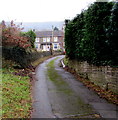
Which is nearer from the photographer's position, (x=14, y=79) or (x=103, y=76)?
(x=103, y=76)

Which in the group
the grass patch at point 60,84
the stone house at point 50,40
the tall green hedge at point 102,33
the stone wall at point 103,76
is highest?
the stone house at point 50,40

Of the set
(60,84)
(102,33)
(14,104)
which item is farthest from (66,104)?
(102,33)

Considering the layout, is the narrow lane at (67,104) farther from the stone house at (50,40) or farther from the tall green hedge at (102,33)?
the stone house at (50,40)

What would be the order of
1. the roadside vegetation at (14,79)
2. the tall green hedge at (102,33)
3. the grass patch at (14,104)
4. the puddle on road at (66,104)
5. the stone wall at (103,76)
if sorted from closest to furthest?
the grass patch at (14,104) < the roadside vegetation at (14,79) < the puddle on road at (66,104) < the tall green hedge at (102,33) < the stone wall at (103,76)

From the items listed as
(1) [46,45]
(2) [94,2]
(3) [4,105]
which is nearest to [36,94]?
(3) [4,105]

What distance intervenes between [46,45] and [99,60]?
61.0m

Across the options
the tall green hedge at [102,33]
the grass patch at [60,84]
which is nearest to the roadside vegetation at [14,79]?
the grass patch at [60,84]

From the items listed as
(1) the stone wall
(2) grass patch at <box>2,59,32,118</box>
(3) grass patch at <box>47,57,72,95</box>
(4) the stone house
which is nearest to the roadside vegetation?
(2) grass patch at <box>2,59,32,118</box>

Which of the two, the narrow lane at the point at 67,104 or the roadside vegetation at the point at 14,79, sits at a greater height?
the roadside vegetation at the point at 14,79

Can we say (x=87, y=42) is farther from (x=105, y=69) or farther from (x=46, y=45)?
(x=46, y=45)

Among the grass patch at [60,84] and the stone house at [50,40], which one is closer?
the grass patch at [60,84]

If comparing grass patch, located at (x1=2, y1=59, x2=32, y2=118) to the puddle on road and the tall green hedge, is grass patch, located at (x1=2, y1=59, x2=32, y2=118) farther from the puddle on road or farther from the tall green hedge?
the tall green hedge

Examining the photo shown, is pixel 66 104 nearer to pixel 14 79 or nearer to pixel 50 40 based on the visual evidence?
pixel 14 79

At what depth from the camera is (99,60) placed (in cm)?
922
